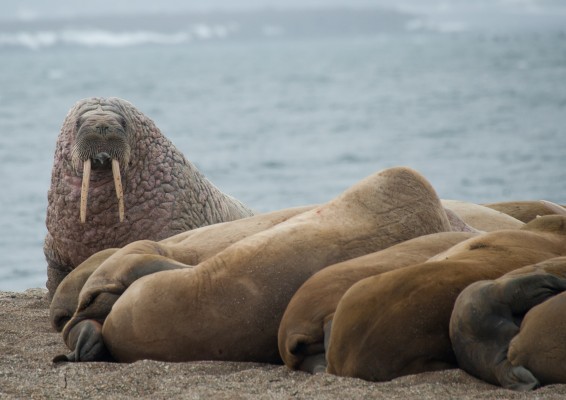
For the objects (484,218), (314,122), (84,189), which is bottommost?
(314,122)

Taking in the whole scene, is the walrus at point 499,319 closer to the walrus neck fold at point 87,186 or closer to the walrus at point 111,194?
the walrus neck fold at point 87,186

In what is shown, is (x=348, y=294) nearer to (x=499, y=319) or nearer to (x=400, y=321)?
(x=400, y=321)

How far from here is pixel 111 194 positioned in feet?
24.5

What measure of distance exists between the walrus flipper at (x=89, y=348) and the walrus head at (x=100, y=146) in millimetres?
1794

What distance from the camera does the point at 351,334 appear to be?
4430 millimetres

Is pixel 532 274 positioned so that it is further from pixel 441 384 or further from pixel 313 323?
pixel 313 323

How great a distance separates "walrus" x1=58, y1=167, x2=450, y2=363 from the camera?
16.1 ft

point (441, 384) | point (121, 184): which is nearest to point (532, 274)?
point (441, 384)

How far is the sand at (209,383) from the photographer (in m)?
4.25

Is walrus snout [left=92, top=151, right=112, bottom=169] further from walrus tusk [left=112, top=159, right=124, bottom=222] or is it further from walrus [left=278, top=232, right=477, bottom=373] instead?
walrus [left=278, top=232, right=477, bottom=373]

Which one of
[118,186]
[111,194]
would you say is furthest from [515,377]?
[111,194]

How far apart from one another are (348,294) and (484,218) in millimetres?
2386

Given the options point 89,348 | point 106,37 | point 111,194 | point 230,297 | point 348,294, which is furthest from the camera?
point 106,37

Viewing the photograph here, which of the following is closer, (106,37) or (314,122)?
(314,122)
